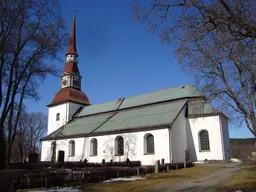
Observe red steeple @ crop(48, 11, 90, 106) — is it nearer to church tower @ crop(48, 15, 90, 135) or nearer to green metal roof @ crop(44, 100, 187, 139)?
church tower @ crop(48, 15, 90, 135)

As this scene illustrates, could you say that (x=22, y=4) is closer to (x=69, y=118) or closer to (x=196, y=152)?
(x=196, y=152)

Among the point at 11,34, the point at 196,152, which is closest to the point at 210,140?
the point at 196,152

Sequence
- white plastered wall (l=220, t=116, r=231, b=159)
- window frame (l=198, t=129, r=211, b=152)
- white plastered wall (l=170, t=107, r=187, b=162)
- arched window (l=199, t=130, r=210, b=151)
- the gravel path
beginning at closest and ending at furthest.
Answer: the gravel path, white plastered wall (l=170, t=107, r=187, b=162), white plastered wall (l=220, t=116, r=231, b=159), window frame (l=198, t=129, r=211, b=152), arched window (l=199, t=130, r=210, b=151)

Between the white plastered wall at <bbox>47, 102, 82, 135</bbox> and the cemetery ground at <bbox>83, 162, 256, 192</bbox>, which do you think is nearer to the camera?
the cemetery ground at <bbox>83, 162, 256, 192</bbox>

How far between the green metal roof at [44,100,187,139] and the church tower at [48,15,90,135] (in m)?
2.46

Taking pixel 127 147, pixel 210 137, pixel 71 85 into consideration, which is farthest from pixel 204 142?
pixel 71 85

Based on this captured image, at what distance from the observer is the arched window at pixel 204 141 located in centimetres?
2856

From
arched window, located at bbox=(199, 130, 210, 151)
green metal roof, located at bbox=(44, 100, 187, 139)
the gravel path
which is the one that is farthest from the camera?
green metal roof, located at bbox=(44, 100, 187, 139)

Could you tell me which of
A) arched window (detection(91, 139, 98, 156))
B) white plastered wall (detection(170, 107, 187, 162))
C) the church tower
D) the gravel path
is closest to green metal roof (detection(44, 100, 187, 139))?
white plastered wall (detection(170, 107, 187, 162))

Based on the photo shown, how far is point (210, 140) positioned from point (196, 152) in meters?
2.10

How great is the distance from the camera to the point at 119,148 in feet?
104

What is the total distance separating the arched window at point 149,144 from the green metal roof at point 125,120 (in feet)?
4.48

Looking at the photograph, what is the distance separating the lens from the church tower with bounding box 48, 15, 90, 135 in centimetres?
4322

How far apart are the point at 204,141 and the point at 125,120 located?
404 inches
